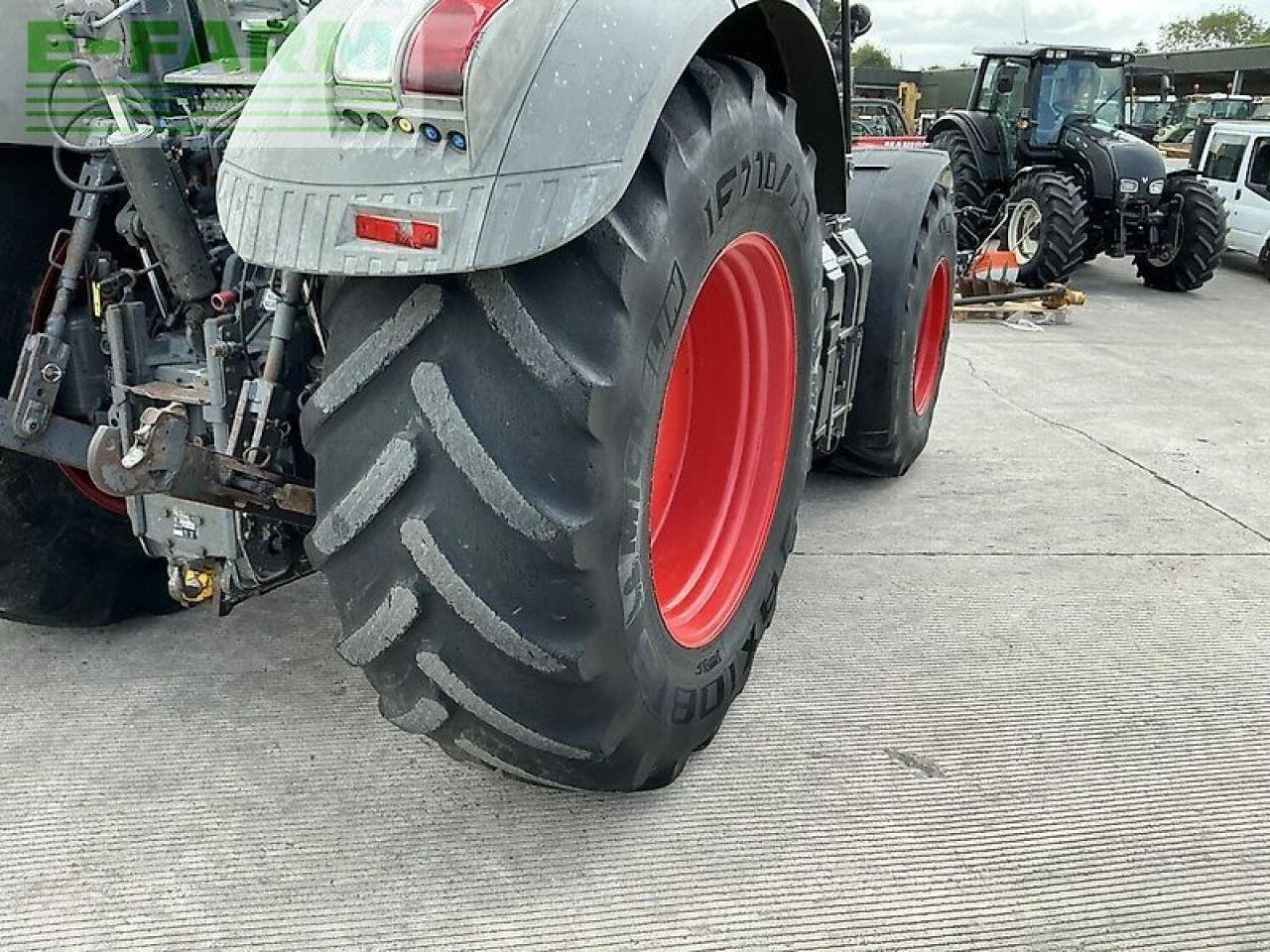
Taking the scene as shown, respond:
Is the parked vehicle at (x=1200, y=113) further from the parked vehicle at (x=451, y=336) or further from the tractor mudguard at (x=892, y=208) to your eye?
the parked vehicle at (x=451, y=336)

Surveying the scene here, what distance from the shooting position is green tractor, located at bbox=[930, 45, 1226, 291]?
1024cm

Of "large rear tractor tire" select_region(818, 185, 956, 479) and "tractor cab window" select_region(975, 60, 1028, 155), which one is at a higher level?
"tractor cab window" select_region(975, 60, 1028, 155)

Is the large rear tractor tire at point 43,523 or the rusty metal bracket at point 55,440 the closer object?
the rusty metal bracket at point 55,440

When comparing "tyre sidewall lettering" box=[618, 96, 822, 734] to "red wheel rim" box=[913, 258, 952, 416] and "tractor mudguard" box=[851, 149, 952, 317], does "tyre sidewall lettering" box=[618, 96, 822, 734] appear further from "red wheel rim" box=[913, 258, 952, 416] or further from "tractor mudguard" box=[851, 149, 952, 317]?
"red wheel rim" box=[913, 258, 952, 416]

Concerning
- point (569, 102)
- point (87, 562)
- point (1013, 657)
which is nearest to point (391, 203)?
point (569, 102)

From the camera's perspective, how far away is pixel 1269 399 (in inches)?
253

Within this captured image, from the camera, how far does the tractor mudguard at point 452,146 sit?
1482 mm

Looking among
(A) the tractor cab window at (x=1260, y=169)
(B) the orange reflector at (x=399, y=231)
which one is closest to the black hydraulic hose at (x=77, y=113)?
(B) the orange reflector at (x=399, y=231)

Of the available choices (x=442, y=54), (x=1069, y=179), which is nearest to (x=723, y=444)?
(x=442, y=54)

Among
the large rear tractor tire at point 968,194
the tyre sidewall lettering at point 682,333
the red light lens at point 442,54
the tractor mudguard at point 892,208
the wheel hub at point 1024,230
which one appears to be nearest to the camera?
the red light lens at point 442,54

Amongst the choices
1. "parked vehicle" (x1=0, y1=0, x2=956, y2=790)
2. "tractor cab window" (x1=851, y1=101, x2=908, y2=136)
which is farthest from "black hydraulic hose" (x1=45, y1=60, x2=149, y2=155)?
"tractor cab window" (x1=851, y1=101, x2=908, y2=136)

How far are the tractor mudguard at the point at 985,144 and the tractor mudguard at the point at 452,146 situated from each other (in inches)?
434

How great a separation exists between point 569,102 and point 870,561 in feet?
8.03

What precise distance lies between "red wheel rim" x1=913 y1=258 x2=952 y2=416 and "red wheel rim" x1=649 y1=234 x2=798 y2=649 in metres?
2.12
